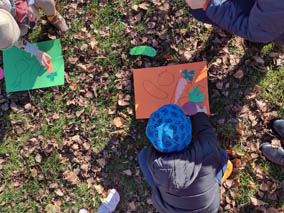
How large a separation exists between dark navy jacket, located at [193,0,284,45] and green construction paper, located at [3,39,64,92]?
1751mm

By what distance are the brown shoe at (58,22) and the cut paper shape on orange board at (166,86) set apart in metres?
0.92

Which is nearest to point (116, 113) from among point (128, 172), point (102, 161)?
point (102, 161)

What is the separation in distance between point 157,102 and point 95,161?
3.04 feet

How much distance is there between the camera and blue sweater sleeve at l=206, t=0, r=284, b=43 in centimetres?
147

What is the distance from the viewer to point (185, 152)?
6.42ft

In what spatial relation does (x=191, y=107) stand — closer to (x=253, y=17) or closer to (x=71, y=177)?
(x=253, y=17)

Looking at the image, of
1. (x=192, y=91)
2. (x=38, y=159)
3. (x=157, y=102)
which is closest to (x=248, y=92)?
(x=192, y=91)

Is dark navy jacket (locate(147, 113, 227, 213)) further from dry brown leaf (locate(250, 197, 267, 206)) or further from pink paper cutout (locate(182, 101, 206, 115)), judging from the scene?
dry brown leaf (locate(250, 197, 267, 206))

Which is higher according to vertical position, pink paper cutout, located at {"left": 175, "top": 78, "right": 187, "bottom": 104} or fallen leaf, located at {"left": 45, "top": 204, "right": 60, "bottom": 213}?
pink paper cutout, located at {"left": 175, "top": 78, "right": 187, "bottom": 104}

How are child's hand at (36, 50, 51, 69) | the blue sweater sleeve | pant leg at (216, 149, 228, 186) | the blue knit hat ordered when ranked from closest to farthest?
the blue sweater sleeve, the blue knit hat, pant leg at (216, 149, 228, 186), child's hand at (36, 50, 51, 69)

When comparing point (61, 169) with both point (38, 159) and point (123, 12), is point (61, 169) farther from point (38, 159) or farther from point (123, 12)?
point (123, 12)

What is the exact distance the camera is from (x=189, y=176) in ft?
6.15

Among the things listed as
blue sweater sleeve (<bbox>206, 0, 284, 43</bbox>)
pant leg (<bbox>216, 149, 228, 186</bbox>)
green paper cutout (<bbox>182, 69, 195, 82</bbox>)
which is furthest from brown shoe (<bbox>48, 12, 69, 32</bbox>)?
pant leg (<bbox>216, 149, 228, 186</bbox>)

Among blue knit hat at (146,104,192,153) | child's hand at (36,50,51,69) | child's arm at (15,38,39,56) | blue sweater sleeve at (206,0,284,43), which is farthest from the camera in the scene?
child's hand at (36,50,51,69)
